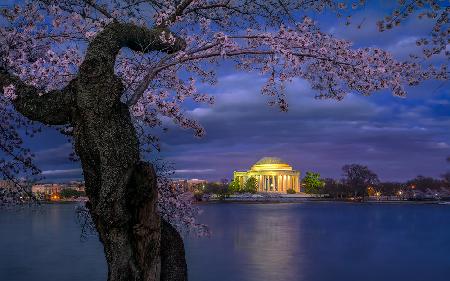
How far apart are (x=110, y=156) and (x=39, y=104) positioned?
168 cm

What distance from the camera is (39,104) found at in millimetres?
8844

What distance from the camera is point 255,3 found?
36.1 feet

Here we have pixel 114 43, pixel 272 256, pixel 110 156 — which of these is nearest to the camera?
pixel 110 156

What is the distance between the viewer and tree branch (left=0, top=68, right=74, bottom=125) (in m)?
8.72

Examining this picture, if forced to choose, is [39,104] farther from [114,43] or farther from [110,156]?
[110,156]

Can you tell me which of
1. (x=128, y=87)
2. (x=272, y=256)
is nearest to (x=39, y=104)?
(x=128, y=87)

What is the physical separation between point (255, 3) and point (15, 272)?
31.0 m

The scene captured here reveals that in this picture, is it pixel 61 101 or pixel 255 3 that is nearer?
pixel 61 101

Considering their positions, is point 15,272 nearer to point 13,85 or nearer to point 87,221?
point 87,221

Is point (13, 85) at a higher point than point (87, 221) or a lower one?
higher

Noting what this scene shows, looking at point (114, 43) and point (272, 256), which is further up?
point (114, 43)

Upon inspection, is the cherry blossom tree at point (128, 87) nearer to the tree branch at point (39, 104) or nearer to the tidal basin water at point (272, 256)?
the tree branch at point (39, 104)

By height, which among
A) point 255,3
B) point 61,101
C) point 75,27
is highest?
point 255,3

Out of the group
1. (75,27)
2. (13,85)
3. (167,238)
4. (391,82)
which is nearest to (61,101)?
(13,85)
